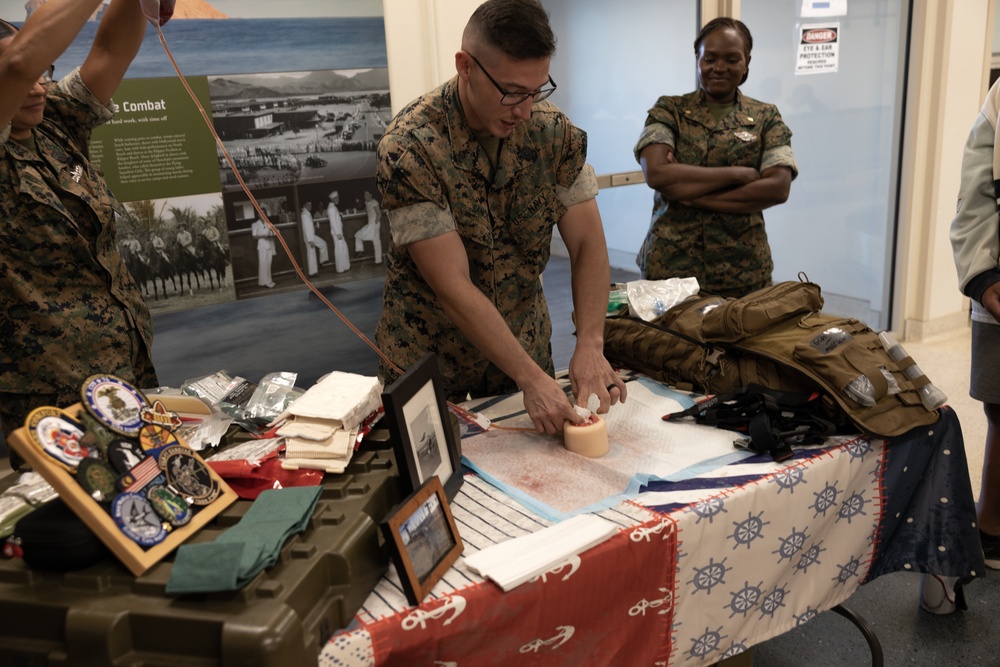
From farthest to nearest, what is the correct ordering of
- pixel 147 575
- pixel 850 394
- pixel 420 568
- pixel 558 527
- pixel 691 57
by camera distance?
pixel 691 57 → pixel 850 394 → pixel 558 527 → pixel 420 568 → pixel 147 575

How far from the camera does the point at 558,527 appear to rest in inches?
46.6

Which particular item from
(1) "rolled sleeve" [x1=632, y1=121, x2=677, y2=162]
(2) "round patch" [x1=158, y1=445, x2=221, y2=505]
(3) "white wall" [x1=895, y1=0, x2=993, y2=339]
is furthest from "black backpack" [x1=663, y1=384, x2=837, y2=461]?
(3) "white wall" [x1=895, y1=0, x2=993, y2=339]

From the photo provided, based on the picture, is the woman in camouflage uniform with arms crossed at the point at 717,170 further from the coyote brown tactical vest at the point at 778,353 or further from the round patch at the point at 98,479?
the round patch at the point at 98,479

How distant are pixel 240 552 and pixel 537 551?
0.41m

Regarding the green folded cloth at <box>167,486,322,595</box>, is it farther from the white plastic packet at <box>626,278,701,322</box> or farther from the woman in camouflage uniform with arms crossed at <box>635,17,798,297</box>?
the woman in camouflage uniform with arms crossed at <box>635,17,798,297</box>

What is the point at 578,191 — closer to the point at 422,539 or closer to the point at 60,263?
the point at 422,539

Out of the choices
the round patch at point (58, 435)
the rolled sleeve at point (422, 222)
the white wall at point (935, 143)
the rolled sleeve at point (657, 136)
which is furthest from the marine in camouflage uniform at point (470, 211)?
the white wall at point (935, 143)

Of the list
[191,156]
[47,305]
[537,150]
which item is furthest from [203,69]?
[537,150]

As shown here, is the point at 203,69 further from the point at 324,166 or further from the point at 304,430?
the point at 304,430

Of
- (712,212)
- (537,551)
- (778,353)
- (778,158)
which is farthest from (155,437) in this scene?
(778,158)

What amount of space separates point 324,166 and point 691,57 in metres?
1.86

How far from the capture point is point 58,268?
171 cm

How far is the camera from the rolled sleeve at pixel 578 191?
1804 mm

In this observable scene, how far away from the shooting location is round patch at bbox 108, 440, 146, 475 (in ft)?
3.27
